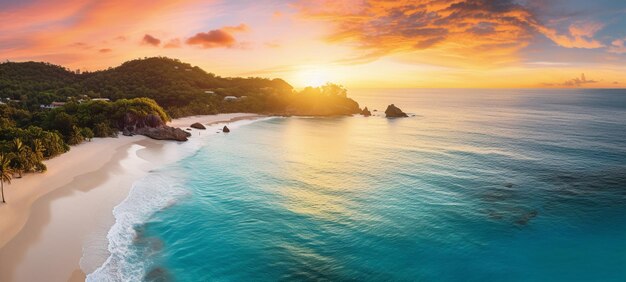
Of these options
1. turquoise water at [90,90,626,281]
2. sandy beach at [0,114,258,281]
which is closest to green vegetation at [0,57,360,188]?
sandy beach at [0,114,258,281]

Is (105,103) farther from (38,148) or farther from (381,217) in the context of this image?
(381,217)

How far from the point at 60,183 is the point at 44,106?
89.3 m

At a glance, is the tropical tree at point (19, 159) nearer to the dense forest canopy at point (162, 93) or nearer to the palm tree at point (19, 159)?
the palm tree at point (19, 159)

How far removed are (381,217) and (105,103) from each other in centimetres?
7060

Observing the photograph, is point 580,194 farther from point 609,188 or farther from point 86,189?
point 86,189

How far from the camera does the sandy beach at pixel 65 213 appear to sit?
22.2 metres

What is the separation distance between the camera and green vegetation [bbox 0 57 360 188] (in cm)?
5053

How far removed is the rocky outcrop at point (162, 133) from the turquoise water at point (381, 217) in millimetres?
15450

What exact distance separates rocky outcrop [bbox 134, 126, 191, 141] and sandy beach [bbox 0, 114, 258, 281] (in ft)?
59.0

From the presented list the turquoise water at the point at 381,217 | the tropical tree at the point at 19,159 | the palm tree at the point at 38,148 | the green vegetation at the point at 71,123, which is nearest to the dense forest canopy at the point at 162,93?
the green vegetation at the point at 71,123

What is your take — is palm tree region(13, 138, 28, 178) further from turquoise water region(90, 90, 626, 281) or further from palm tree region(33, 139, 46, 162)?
turquoise water region(90, 90, 626, 281)

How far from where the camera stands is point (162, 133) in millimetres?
74500

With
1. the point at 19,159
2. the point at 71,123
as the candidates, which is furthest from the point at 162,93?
the point at 19,159

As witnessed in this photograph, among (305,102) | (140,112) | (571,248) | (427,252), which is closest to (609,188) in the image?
(571,248)
